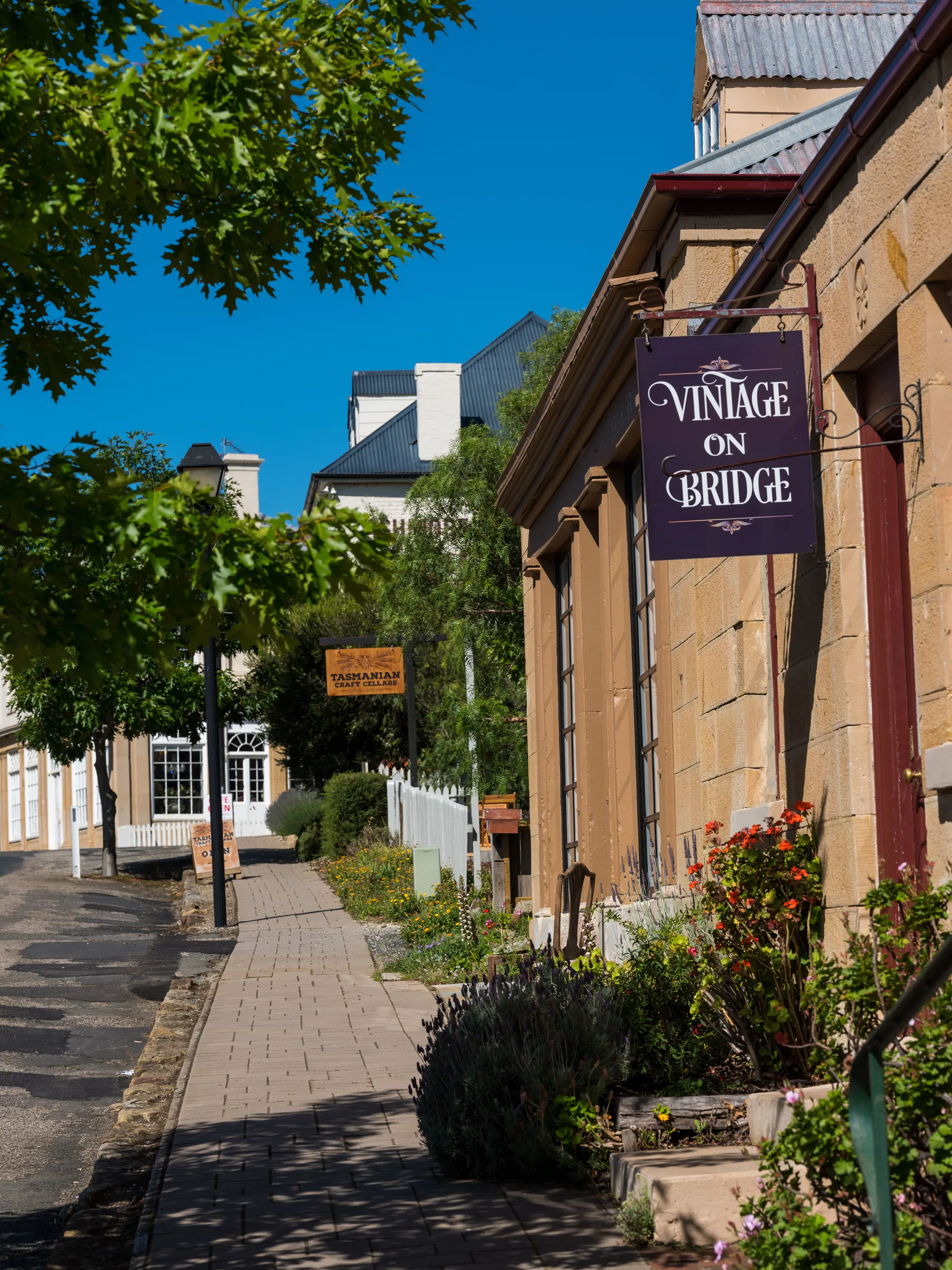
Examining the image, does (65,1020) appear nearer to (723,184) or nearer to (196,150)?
(723,184)

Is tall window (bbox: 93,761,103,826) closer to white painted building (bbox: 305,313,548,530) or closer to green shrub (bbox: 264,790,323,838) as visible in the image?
green shrub (bbox: 264,790,323,838)

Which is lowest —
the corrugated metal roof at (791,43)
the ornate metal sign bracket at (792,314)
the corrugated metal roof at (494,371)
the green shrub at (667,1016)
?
the green shrub at (667,1016)

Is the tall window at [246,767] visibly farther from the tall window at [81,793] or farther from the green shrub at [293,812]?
the tall window at [81,793]

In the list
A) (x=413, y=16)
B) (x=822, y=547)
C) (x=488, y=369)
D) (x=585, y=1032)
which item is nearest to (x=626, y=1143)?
(x=585, y=1032)

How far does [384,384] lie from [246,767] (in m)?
11.7

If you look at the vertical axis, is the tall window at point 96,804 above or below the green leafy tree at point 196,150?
below

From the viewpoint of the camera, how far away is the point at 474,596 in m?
22.5

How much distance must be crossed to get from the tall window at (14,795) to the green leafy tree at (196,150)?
4138 centimetres

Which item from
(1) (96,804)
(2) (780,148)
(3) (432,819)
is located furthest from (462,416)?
(2) (780,148)

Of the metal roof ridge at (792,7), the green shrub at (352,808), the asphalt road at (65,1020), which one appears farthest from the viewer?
the green shrub at (352,808)

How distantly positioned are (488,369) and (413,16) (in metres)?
35.2

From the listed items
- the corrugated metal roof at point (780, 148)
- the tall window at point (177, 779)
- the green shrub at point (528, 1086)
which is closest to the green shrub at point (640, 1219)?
the green shrub at point (528, 1086)

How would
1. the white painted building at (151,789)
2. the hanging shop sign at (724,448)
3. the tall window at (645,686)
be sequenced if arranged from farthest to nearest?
1. the white painted building at (151,789)
2. the tall window at (645,686)
3. the hanging shop sign at (724,448)

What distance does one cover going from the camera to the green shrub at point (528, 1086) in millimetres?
5766
